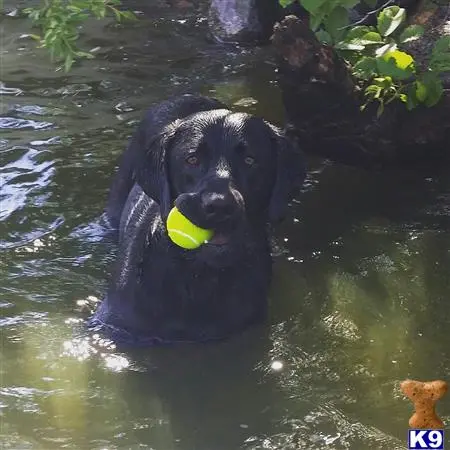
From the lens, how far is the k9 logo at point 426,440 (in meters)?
3.30

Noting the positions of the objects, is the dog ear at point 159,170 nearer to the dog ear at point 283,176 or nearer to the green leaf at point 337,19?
the dog ear at point 283,176

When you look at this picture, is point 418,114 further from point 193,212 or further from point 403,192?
point 193,212

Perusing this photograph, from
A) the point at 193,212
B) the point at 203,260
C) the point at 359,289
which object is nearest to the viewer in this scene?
the point at 193,212

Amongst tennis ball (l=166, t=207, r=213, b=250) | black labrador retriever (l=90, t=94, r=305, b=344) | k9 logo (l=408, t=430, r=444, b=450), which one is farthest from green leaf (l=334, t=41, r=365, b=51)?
k9 logo (l=408, t=430, r=444, b=450)

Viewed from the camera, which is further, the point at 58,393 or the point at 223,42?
the point at 223,42

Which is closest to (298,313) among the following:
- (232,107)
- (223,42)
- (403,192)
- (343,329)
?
(343,329)

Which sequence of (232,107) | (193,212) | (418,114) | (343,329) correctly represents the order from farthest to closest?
(232,107)
(418,114)
(343,329)
(193,212)

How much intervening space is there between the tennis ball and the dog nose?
16 cm

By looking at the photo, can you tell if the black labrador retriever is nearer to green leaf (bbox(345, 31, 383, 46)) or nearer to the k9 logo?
green leaf (bbox(345, 31, 383, 46))

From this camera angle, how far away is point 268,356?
4.55 metres

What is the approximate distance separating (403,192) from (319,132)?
31.4 inches

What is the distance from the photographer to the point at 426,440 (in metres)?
3.36

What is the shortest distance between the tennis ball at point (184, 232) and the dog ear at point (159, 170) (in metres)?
0.16

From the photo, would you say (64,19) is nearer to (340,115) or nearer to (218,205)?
(218,205)
